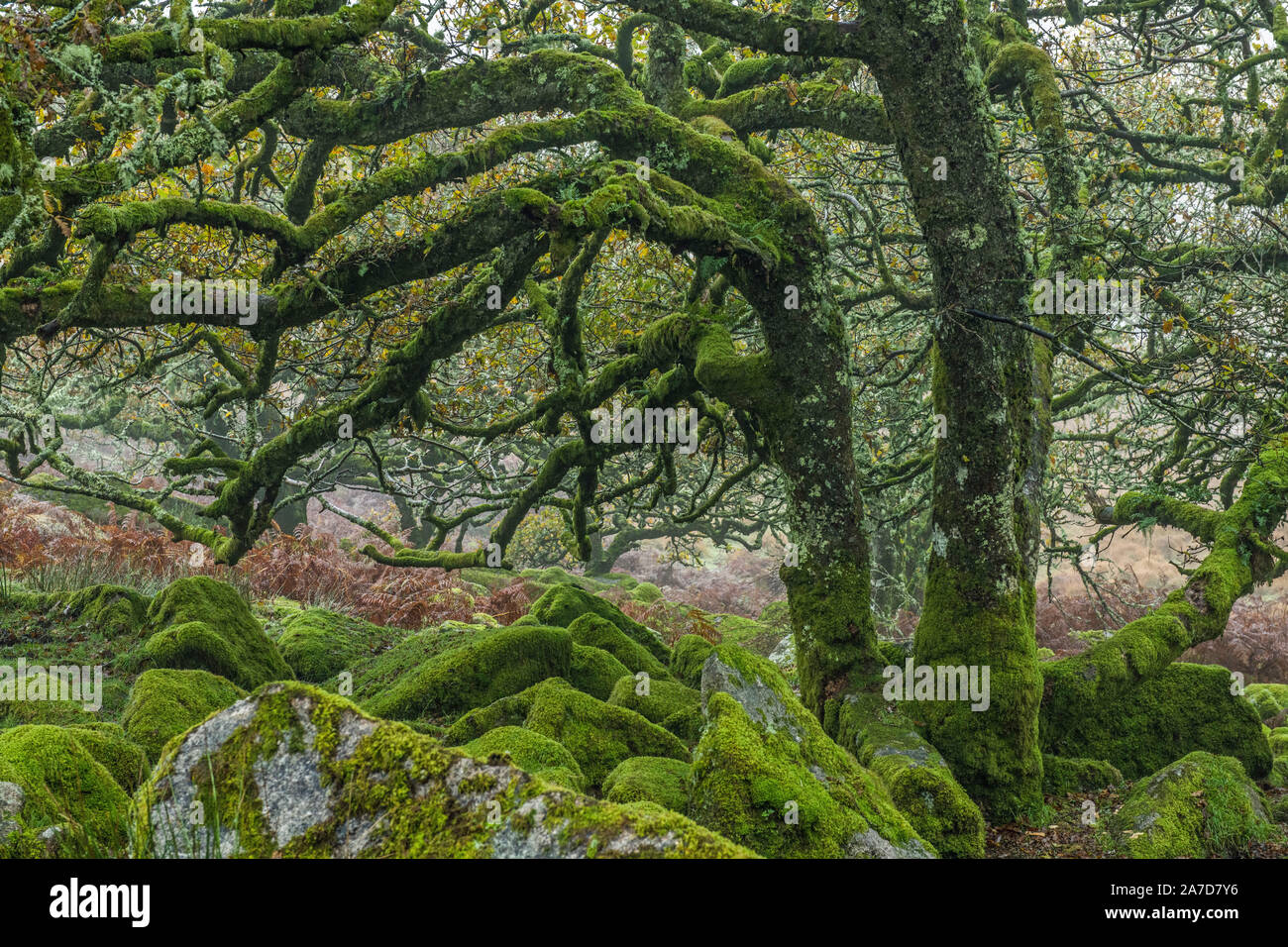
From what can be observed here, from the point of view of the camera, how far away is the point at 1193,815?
6.23 metres

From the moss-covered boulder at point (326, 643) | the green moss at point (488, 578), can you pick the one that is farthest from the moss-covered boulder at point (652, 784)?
the green moss at point (488, 578)

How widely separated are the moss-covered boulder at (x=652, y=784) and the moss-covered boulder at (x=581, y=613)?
503cm

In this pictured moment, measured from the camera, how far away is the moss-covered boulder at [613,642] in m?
9.26

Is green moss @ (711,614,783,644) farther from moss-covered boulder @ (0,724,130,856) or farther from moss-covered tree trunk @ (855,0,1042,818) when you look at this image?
moss-covered boulder @ (0,724,130,856)

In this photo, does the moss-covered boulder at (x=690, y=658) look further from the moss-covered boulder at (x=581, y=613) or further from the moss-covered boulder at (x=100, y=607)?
the moss-covered boulder at (x=100, y=607)

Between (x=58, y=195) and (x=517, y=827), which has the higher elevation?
(x=58, y=195)

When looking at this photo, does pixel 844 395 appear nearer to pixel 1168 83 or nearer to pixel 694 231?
pixel 694 231

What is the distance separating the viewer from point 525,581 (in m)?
19.0

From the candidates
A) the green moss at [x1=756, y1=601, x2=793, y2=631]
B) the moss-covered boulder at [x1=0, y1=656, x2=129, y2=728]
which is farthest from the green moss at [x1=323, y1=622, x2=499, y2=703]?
the green moss at [x1=756, y1=601, x2=793, y2=631]

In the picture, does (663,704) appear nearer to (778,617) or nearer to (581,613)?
(581,613)

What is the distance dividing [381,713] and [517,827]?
189 inches

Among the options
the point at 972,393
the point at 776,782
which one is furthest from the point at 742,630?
the point at 776,782
